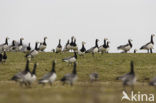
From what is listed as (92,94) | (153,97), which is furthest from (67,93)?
(153,97)

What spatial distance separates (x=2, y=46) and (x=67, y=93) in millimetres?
38181

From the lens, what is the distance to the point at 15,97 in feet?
68.5

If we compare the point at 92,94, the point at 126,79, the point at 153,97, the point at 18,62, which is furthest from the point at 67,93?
the point at 18,62

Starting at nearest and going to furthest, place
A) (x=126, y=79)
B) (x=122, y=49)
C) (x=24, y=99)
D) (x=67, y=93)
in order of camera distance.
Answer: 1. (x=24, y=99)
2. (x=67, y=93)
3. (x=126, y=79)
4. (x=122, y=49)

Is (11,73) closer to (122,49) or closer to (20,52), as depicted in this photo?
(20,52)

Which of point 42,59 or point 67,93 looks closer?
point 67,93

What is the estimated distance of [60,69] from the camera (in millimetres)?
47250

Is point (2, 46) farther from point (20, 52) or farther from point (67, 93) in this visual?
point (67, 93)

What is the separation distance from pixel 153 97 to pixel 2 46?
30.6m

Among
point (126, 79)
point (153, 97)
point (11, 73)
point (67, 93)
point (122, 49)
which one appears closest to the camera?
point (67, 93)

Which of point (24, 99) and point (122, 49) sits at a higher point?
point (122, 49)

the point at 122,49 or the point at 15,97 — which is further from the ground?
the point at 122,49

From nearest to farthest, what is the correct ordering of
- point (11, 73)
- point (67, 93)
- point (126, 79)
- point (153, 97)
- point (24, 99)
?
point (24, 99)
point (67, 93)
point (126, 79)
point (153, 97)
point (11, 73)

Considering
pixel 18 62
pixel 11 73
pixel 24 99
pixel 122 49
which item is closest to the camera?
pixel 24 99
